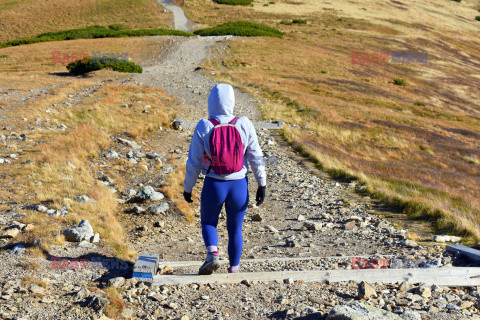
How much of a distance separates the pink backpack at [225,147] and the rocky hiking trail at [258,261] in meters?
1.39

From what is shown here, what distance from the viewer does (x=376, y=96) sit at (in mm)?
37812

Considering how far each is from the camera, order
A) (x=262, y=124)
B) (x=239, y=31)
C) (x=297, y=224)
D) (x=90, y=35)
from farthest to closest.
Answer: (x=239, y=31) → (x=90, y=35) → (x=262, y=124) → (x=297, y=224)

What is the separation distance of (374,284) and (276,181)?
21.3 feet

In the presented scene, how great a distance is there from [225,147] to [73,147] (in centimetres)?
799

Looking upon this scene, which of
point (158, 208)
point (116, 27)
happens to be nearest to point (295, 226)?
point (158, 208)

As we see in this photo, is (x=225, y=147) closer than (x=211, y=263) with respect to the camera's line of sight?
Yes

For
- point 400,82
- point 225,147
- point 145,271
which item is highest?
point 225,147

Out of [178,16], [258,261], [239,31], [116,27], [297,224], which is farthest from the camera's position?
[178,16]

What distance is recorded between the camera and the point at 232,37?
5447cm

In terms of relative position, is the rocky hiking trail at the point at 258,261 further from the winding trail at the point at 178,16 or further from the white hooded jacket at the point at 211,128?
the winding trail at the point at 178,16

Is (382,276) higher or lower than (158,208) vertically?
higher

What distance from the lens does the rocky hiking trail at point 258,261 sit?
4.47 meters

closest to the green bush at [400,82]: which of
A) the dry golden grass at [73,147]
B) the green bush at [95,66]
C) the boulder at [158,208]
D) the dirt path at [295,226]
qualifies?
the green bush at [95,66]

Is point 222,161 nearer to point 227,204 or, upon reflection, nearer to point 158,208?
point 227,204
